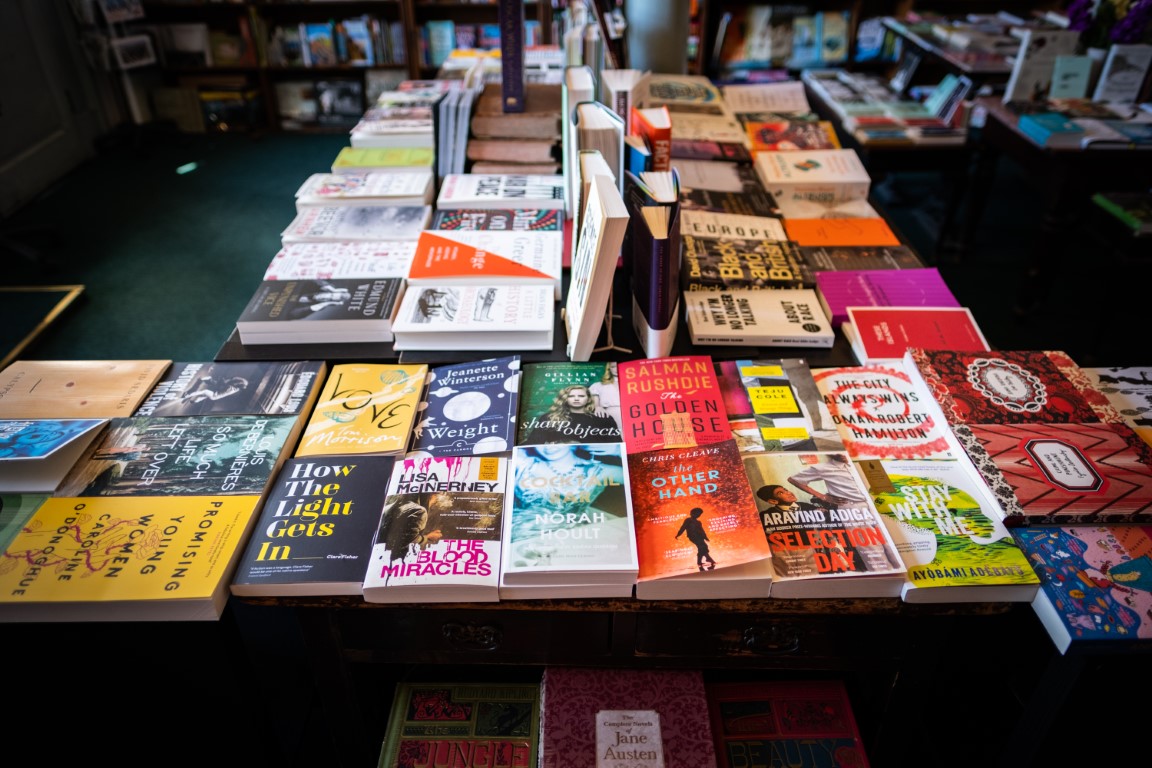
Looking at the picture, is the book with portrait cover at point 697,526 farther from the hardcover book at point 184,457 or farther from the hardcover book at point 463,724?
the hardcover book at point 184,457

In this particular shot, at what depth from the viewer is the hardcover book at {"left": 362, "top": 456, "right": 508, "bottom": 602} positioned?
3.30 ft

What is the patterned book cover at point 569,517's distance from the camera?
3.30 ft

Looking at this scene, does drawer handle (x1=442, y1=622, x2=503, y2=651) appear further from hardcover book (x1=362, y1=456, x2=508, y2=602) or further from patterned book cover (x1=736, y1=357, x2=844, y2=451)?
patterned book cover (x1=736, y1=357, x2=844, y2=451)

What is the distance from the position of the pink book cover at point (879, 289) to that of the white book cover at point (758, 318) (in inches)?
1.6

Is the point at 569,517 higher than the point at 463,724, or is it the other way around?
the point at 569,517

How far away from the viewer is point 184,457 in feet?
3.91

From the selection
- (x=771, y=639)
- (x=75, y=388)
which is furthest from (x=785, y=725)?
(x=75, y=388)

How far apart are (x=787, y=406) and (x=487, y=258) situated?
2.33 feet

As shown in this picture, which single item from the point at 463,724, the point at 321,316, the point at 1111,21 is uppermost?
the point at 1111,21

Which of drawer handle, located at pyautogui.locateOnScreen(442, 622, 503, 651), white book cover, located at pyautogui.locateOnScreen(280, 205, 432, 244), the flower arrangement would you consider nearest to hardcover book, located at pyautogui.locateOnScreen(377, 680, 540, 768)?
drawer handle, located at pyautogui.locateOnScreen(442, 622, 503, 651)

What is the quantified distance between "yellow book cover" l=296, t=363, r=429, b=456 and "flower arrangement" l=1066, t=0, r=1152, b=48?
2903 millimetres

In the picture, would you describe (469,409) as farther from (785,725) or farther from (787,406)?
(785,725)

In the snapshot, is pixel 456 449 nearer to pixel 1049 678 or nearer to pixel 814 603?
pixel 814 603

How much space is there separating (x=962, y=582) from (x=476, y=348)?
35.5 inches
